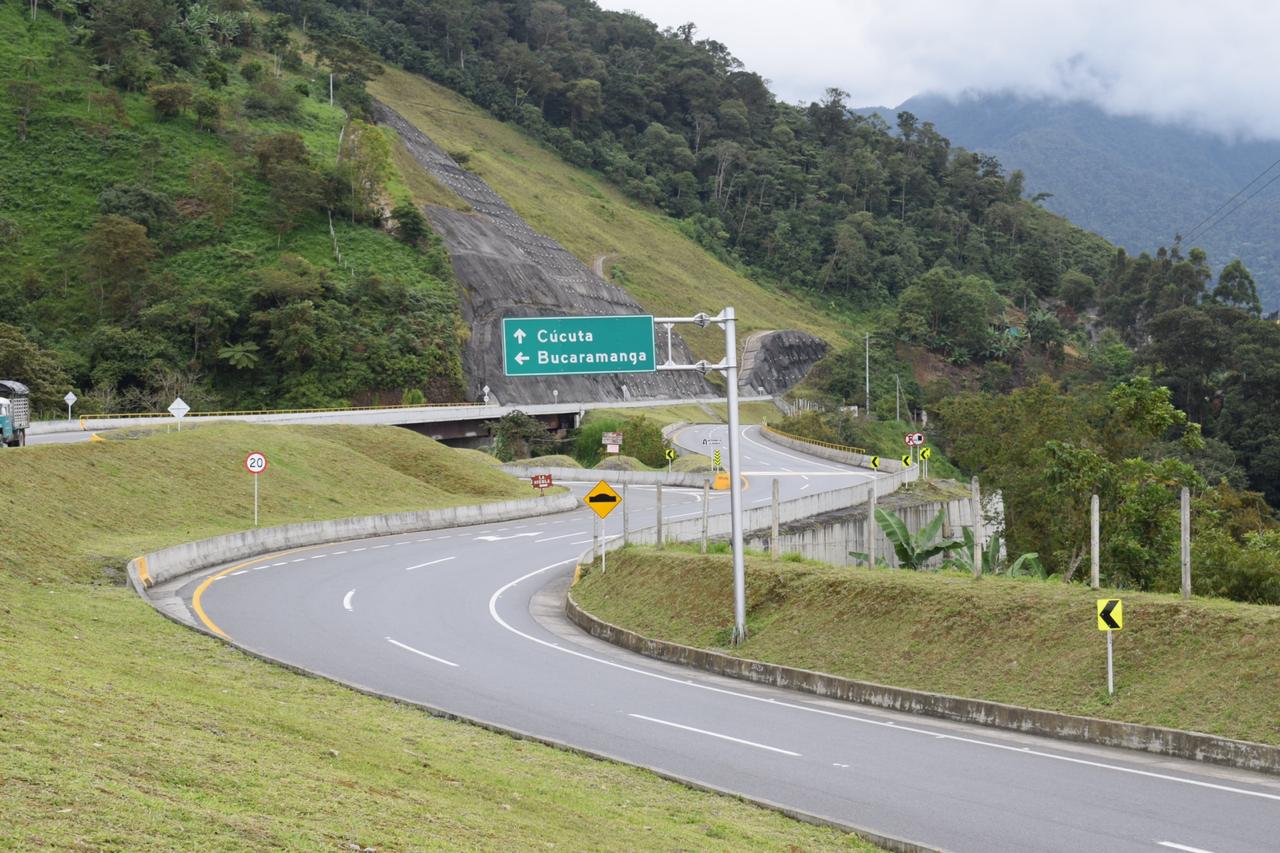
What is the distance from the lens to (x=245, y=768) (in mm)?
9414

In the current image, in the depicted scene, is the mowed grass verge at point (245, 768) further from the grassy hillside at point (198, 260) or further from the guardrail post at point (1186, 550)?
the grassy hillside at point (198, 260)

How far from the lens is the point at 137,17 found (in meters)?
100

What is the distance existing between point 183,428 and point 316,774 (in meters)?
42.7

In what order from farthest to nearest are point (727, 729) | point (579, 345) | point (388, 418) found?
1. point (388, 418)
2. point (579, 345)
3. point (727, 729)

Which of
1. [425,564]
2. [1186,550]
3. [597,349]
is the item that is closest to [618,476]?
[425,564]

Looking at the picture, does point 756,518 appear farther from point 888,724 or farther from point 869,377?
point 869,377

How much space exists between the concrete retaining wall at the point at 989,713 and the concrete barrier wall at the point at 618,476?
123 ft

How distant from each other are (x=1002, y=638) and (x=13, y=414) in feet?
113

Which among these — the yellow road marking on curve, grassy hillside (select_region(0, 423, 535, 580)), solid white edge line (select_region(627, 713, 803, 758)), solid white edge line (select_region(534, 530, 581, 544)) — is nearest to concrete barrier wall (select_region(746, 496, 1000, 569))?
solid white edge line (select_region(534, 530, 581, 544))

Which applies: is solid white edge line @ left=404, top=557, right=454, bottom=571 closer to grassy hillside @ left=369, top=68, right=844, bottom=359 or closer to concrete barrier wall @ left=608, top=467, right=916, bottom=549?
concrete barrier wall @ left=608, top=467, right=916, bottom=549

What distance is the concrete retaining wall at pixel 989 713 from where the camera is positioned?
42.5 ft

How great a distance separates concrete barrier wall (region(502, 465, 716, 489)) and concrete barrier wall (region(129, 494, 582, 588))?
7.58 m

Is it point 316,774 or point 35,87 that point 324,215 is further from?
point 316,774

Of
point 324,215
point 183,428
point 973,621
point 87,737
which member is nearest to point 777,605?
point 973,621
